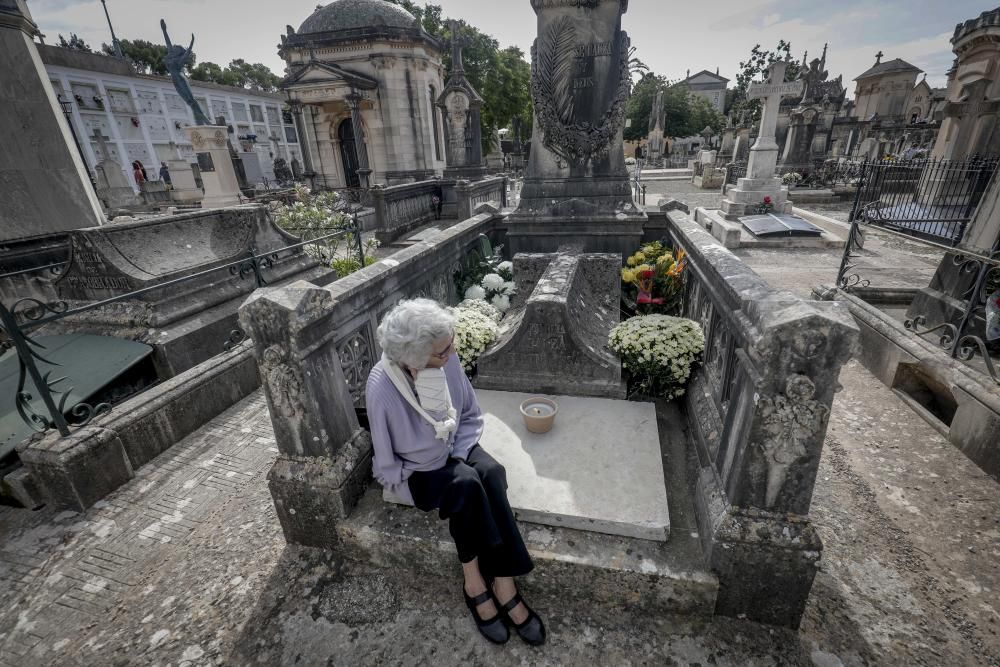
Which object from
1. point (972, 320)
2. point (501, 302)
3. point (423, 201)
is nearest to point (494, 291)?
point (501, 302)

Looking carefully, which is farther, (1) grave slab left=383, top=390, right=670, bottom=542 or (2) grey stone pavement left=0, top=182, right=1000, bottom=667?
(1) grave slab left=383, top=390, right=670, bottom=542

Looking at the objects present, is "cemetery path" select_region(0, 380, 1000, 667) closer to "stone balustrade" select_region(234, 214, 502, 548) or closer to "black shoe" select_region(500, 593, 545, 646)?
"black shoe" select_region(500, 593, 545, 646)

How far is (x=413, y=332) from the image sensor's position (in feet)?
6.53

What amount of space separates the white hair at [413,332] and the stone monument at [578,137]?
3.84 meters

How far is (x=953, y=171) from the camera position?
25.5ft

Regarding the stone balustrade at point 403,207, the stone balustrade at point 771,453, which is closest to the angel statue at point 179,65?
the stone balustrade at point 403,207

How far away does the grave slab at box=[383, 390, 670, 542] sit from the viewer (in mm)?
2244

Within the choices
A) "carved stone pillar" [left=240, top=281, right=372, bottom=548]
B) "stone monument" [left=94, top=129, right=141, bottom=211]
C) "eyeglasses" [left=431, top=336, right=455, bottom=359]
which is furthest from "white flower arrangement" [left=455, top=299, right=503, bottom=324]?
"stone monument" [left=94, top=129, right=141, bottom=211]

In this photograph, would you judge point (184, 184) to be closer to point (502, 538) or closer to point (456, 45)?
point (456, 45)

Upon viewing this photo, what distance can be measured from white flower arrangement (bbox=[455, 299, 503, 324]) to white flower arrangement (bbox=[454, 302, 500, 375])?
365mm

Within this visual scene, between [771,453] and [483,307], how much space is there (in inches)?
120

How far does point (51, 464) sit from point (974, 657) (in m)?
5.20

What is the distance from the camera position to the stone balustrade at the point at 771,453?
1612 millimetres

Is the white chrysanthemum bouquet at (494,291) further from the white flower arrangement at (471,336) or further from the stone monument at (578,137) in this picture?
the stone monument at (578,137)
